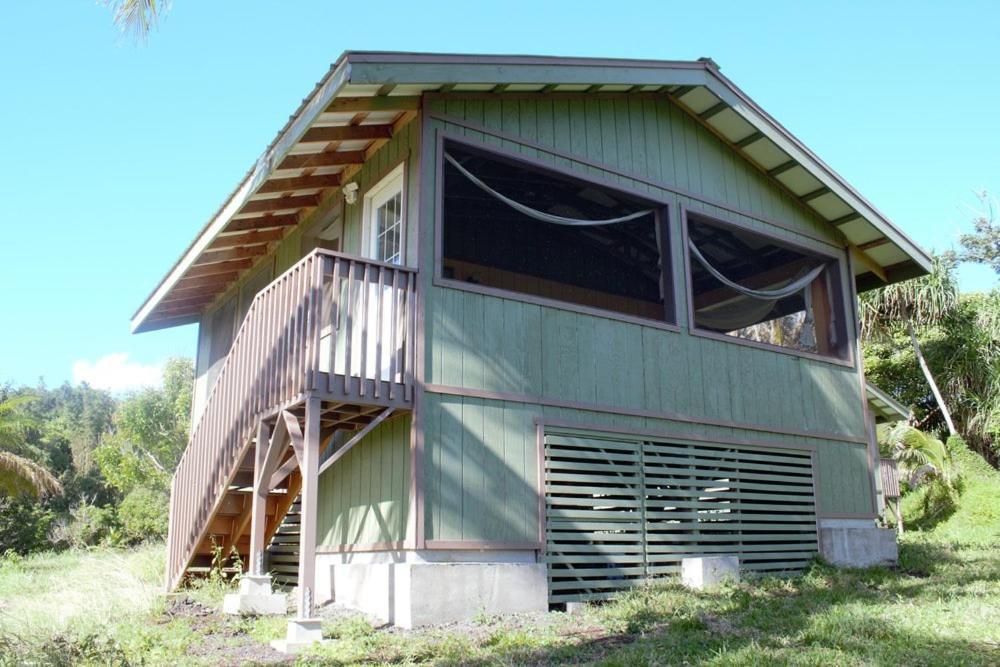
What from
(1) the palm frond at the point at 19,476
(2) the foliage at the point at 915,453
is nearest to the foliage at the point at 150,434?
(1) the palm frond at the point at 19,476

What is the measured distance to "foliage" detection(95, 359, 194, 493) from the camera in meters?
24.2

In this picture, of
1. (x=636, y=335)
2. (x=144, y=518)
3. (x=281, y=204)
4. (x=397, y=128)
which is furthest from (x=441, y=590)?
(x=144, y=518)

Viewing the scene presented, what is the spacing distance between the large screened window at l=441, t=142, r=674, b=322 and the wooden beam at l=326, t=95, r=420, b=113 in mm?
1501

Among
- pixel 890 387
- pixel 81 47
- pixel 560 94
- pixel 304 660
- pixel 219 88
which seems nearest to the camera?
pixel 304 660

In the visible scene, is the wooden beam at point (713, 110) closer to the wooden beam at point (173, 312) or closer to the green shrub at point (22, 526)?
the wooden beam at point (173, 312)

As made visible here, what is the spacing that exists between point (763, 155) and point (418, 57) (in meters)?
5.20

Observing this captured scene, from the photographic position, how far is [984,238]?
87.7ft

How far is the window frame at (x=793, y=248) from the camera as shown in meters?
9.71

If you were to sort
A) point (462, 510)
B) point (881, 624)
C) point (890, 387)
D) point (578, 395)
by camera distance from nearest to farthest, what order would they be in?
Result: point (881, 624)
point (462, 510)
point (578, 395)
point (890, 387)

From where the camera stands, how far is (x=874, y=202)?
11.1 m

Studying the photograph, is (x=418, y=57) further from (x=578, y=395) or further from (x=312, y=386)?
(x=578, y=395)

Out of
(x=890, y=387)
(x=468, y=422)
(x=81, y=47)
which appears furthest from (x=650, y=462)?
(x=890, y=387)

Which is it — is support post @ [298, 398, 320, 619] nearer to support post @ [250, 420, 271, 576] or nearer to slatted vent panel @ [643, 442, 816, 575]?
support post @ [250, 420, 271, 576]

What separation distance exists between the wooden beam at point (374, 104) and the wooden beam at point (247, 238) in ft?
12.6
